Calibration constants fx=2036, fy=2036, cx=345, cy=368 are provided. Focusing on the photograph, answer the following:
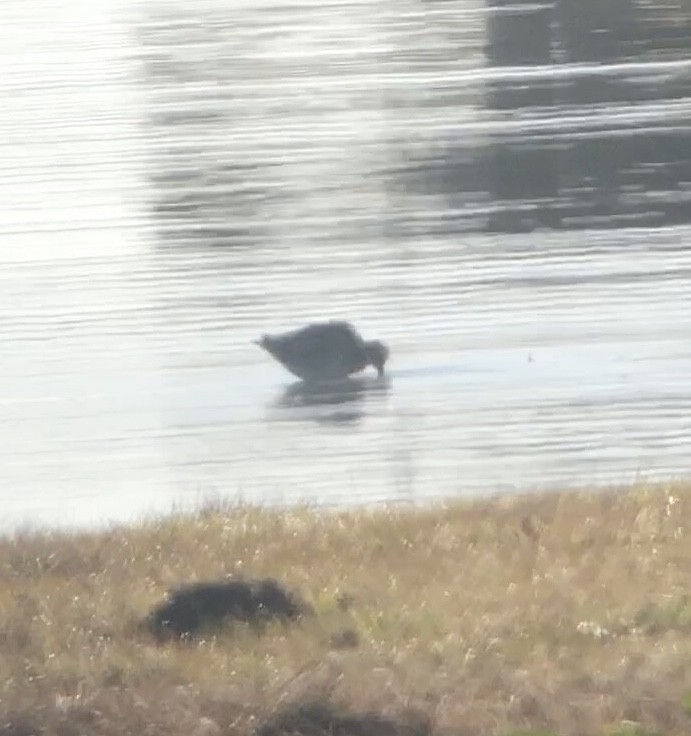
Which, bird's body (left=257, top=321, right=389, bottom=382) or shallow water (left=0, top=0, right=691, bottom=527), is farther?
bird's body (left=257, top=321, right=389, bottom=382)

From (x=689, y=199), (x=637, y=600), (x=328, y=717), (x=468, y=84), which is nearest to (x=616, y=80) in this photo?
(x=468, y=84)

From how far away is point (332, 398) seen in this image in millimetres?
7770

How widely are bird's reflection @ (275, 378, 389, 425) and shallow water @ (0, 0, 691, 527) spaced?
13 millimetres

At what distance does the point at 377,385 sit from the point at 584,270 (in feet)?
5.34

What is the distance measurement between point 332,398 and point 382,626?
112 inches

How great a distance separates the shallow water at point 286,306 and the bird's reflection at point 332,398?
0.5 inches

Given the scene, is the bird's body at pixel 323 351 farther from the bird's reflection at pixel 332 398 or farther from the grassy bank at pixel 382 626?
the grassy bank at pixel 382 626

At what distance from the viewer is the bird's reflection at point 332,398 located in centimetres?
756

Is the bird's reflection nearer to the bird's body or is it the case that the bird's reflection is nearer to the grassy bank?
the bird's body

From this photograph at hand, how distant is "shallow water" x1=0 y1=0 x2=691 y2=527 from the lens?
7.10 metres

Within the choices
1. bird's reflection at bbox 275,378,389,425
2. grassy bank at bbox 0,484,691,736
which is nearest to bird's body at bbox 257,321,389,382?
bird's reflection at bbox 275,378,389,425

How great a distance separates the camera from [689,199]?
1011cm

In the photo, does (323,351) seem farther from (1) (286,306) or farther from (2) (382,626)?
(2) (382,626)

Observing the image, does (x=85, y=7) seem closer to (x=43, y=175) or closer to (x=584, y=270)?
(x=43, y=175)
